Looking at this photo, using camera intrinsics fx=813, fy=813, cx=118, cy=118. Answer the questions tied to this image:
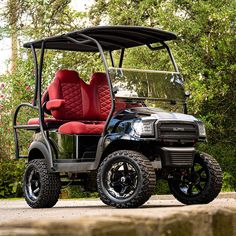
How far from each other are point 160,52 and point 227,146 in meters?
2.55

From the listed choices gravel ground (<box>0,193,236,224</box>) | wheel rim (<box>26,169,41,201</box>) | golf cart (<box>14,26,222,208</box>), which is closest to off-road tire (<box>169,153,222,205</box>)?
golf cart (<box>14,26,222,208</box>)

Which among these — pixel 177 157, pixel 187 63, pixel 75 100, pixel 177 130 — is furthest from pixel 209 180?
pixel 187 63

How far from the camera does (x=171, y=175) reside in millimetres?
9219

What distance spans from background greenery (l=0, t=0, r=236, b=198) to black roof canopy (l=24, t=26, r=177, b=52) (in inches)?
215

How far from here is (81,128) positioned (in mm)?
9461

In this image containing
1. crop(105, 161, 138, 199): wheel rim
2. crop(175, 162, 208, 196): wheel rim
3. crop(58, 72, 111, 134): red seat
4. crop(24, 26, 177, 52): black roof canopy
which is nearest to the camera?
crop(105, 161, 138, 199): wheel rim

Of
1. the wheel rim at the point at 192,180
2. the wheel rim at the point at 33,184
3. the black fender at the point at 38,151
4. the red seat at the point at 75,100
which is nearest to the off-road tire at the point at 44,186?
the wheel rim at the point at 33,184

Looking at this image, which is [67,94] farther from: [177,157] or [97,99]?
[177,157]

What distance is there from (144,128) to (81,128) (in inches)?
46.6

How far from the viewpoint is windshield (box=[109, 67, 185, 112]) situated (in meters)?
9.23

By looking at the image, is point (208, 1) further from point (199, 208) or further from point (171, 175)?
point (199, 208)

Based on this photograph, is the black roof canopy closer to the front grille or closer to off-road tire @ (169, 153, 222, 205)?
the front grille

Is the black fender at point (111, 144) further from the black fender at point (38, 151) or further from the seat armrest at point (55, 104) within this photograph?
the seat armrest at point (55, 104)

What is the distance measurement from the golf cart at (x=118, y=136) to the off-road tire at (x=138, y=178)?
10mm
